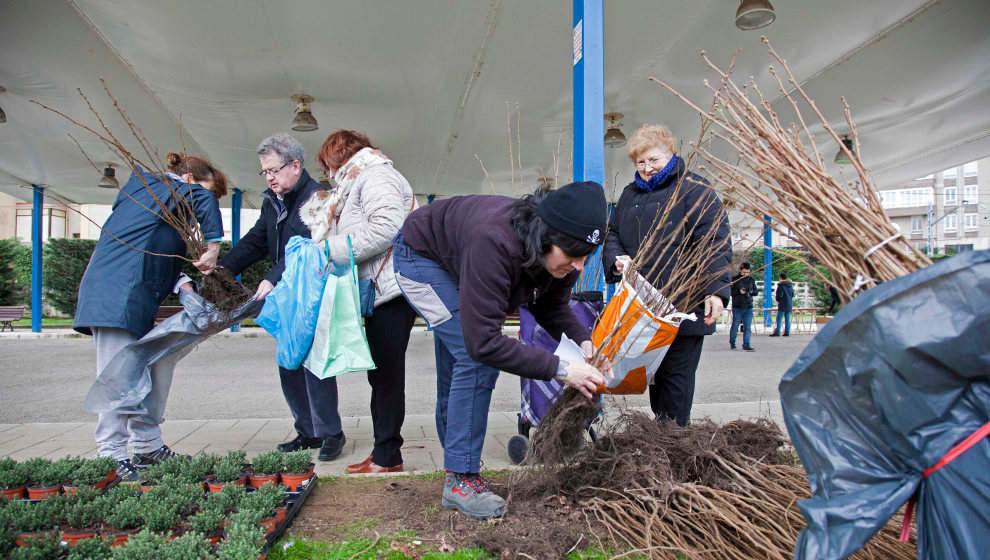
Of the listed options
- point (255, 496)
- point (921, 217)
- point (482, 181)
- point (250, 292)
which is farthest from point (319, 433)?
point (921, 217)

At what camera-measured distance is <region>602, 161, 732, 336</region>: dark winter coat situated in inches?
104

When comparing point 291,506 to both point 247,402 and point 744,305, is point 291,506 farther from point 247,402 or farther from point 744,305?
point 744,305

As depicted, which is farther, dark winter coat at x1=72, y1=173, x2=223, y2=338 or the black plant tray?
dark winter coat at x1=72, y1=173, x2=223, y2=338

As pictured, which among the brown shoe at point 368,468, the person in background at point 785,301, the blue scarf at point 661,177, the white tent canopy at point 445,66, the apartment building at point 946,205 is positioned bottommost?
the brown shoe at point 368,468

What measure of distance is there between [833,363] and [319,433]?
270 cm

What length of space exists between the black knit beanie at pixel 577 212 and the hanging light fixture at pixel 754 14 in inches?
151

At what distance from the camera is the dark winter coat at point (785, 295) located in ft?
42.0

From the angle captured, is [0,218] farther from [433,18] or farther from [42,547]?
[42,547]

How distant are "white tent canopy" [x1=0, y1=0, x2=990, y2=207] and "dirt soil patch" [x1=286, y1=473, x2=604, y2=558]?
2739mm

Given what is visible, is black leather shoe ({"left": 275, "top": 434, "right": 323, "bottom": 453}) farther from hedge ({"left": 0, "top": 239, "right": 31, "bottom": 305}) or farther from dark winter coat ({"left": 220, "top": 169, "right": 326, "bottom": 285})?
hedge ({"left": 0, "top": 239, "right": 31, "bottom": 305})

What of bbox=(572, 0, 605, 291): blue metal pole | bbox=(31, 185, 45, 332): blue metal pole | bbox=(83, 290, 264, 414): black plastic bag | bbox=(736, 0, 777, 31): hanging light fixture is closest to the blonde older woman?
bbox=(572, 0, 605, 291): blue metal pole

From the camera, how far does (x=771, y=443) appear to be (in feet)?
7.66

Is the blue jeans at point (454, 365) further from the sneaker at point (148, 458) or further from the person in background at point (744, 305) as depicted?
the person in background at point (744, 305)

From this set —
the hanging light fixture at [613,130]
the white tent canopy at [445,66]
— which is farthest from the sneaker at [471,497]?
the hanging light fixture at [613,130]
